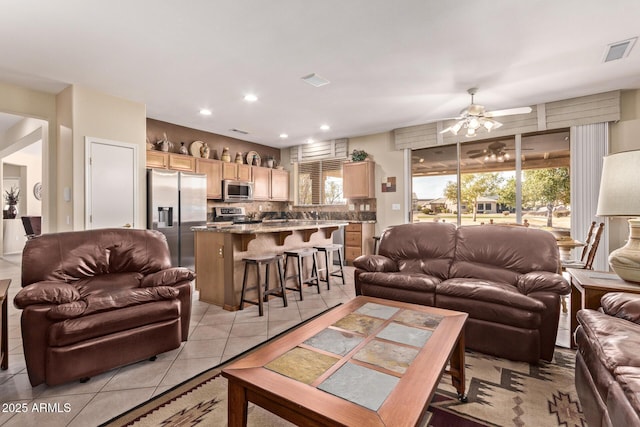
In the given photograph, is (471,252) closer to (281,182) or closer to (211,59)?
(211,59)

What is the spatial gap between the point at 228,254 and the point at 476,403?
8.98 ft

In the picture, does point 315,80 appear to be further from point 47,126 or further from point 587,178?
point 587,178

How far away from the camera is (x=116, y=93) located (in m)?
4.12

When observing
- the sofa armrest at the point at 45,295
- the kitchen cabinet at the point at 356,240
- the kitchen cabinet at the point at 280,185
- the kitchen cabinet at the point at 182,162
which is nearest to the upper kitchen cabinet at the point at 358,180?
the kitchen cabinet at the point at 356,240

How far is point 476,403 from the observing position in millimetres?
1812

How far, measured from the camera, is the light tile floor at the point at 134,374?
1.74m

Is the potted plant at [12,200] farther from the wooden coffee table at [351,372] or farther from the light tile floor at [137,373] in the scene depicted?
the wooden coffee table at [351,372]

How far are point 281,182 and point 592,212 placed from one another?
5979 mm

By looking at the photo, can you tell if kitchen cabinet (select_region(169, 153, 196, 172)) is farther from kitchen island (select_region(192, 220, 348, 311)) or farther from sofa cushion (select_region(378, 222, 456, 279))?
sofa cushion (select_region(378, 222, 456, 279))

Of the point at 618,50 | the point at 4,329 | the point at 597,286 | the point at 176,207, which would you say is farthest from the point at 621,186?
the point at 176,207

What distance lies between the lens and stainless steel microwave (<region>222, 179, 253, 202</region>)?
632cm

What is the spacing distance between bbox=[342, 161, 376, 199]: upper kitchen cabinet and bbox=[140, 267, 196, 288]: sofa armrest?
4.48 meters

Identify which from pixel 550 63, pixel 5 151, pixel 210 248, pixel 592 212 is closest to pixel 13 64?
pixel 210 248

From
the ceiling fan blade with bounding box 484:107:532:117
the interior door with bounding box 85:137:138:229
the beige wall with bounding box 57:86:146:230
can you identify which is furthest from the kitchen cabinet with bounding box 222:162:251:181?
the ceiling fan blade with bounding box 484:107:532:117
